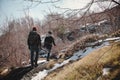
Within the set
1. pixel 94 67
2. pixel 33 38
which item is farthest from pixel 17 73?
pixel 94 67

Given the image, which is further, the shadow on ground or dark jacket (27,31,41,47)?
the shadow on ground

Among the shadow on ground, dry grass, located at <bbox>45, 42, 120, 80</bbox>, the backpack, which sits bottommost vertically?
the shadow on ground

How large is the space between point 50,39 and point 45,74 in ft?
9.16

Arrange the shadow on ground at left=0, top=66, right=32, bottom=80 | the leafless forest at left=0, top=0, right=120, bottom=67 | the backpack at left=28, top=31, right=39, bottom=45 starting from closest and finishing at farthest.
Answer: the leafless forest at left=0, top=0, right=120, bottom=67 < the backpack at left=28, top=31, right=39, bottom=45 < the shadow on ground at left=0, top=66, right=32, bottom=80

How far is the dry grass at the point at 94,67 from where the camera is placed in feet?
29.5

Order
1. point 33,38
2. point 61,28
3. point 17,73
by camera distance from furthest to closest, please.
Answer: point 17,73 → point 33,38 → point 61,28

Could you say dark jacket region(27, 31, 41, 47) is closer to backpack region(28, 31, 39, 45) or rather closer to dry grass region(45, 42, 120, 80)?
backpack region(28, 31, 39, 45)

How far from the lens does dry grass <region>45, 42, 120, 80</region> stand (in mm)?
Answer: 8984

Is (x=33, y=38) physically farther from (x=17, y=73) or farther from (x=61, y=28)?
(x=61, y=28)

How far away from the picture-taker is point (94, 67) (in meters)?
9.51

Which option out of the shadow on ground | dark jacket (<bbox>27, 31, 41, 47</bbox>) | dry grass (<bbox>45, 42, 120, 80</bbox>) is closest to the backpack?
dark jacket (<bbox>27, 31, 41, 47</bbox>)

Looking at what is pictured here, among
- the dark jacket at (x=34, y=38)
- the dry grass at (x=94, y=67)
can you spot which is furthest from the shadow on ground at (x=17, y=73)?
the dry grass at (x=94, y=67)

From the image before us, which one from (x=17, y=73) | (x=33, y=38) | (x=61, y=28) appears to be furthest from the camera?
(x=17, y=73)

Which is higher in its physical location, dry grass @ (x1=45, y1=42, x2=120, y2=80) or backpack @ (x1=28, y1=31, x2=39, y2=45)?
backpack @ (x1=28, y1=31, x2=39, y2=45)
